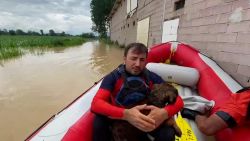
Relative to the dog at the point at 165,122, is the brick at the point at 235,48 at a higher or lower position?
higher

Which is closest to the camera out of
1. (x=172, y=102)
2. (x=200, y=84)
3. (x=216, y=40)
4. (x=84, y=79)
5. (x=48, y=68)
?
(x=172, y=102)

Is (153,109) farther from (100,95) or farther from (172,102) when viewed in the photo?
(100,95)

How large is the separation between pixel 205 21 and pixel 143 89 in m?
2.83

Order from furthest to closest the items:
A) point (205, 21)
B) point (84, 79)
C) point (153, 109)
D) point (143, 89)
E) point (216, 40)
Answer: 1. point (84, 79)
2. point (205, 21)
3. point (216, 40)
4. point (143, 89)
5. point (153, 109)

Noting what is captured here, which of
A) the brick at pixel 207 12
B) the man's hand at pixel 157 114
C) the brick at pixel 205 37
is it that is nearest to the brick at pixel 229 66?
the brick at pixel 205 37

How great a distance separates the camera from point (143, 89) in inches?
65.3

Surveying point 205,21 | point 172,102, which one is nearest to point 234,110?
point 172,102

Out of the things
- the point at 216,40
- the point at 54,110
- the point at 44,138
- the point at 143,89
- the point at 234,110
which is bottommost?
the point at 54,110

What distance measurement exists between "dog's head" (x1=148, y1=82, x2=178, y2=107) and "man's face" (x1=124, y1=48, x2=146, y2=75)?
225 mm

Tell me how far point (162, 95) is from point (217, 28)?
8.05 ft

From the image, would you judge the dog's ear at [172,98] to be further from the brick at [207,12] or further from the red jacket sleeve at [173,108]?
the brick at [207,12]

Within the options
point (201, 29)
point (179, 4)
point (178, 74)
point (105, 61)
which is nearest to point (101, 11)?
point (105, 61)

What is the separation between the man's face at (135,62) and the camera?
1.69 meters

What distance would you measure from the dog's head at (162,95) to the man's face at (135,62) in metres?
0.23
